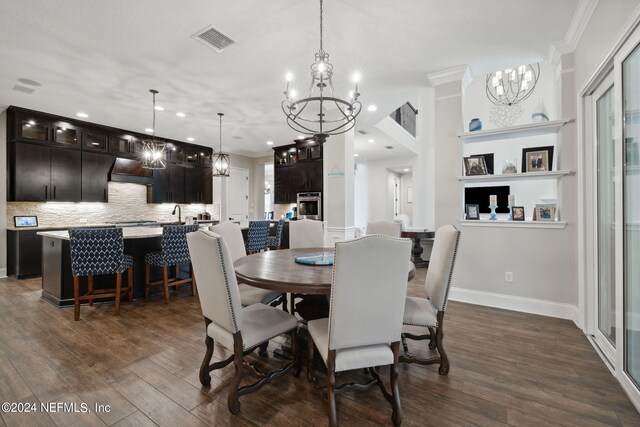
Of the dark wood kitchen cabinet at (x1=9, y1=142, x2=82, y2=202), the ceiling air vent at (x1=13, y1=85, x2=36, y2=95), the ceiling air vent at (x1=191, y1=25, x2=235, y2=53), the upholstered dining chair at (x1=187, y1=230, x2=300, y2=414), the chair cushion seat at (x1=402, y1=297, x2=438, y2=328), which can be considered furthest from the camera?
the dark wood kitchen cabinet at (x1=9, y1=142, x2=82, y2=202)

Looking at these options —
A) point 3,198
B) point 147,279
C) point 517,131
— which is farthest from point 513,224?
point 3,198

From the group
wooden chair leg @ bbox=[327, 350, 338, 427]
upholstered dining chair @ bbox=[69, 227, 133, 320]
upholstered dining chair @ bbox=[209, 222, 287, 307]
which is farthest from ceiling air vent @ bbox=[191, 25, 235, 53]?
wooden chair leg @ bbox=[327, 350, 338, 427]

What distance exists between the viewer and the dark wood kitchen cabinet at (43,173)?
15.8 feet

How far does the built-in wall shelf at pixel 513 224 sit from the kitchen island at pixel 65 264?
3873mm

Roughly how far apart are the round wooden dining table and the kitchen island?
6.74 feet

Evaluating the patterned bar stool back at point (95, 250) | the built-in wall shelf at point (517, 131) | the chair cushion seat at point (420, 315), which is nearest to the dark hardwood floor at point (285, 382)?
the chair cushion seat at point (420, 315)

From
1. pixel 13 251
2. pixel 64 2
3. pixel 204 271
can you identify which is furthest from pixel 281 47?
pixel 13 251

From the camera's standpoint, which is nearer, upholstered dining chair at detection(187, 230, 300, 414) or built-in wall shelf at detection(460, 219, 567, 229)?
upholstered dining chair at detection(187, 230, 300, 414)

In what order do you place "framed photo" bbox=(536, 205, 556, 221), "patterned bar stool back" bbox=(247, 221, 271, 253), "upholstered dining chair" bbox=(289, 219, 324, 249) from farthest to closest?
"patterned bar stool back" bbox=(247, 221, 271, 253) < "upholstered dining chair" bbox=(289, 219, 324, 249) < "framed photo" bbox=(536, 205, 556, 221)

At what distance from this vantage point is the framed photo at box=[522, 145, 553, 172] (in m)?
3.16

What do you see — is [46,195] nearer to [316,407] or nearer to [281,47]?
[281,47]

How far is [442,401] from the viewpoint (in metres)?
1.70

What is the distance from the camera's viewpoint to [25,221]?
497 cm

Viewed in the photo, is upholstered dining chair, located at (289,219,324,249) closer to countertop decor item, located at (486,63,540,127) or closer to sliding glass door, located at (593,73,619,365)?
sliding glass door, located at (593,73,619,365)
